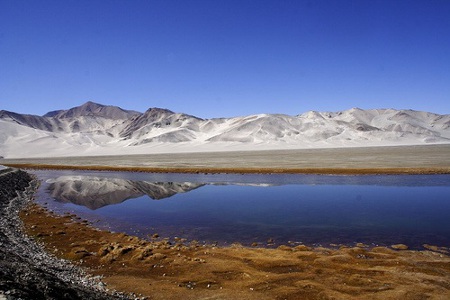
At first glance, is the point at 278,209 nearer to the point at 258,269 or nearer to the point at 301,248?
the point at 301,248

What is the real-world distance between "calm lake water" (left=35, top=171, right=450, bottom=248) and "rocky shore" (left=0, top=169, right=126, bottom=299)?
16.7ft

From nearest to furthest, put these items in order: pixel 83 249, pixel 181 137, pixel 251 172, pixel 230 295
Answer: pixel 230 295, pixel 83 249, pixel 251 172, pixel 181 137

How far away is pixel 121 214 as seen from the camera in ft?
73.5

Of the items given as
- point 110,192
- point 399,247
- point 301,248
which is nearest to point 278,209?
point 301,248

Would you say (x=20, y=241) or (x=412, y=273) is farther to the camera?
(x=20, y=241)

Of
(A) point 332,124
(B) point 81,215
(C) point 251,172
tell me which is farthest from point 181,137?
(B) point 81,215

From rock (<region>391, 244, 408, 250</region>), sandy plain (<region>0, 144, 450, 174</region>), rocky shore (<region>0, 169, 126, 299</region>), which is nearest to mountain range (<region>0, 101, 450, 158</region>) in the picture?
sandy plain (<region>0, 144, 450, 174</region>)

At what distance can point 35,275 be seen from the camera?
26.6ft

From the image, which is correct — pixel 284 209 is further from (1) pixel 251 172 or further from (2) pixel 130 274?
(1) pixel 251 172

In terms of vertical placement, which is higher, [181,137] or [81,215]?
[181,137]

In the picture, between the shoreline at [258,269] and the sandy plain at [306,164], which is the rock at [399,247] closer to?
the shoreline at [258,269]

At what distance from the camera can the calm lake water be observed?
1599 cm

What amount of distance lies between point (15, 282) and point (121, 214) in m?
15.5

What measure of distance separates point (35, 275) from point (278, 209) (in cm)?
1610
